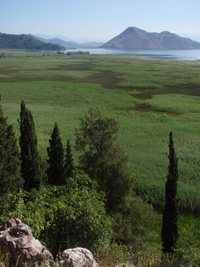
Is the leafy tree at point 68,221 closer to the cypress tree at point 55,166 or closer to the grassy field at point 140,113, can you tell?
Result: the cypress tree at point 55,166

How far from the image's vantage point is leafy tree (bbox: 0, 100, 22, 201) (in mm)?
20609

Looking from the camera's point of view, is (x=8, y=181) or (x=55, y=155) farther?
(x=55, y=155)

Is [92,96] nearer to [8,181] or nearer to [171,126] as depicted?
[171,126]

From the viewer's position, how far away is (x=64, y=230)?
55.9 ft

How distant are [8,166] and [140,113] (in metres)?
55.1

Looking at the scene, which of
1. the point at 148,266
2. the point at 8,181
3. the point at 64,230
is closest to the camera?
the point at 148,266

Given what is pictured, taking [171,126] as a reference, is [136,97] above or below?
above

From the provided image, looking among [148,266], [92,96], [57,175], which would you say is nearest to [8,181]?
[57,175]

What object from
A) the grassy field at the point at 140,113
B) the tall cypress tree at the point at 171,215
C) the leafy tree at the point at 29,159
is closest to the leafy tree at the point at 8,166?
the leafy tree at the point at 29,159

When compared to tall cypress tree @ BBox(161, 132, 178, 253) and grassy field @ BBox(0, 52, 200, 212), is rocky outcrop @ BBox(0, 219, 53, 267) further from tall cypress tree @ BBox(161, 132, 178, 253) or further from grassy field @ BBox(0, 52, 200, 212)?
grassy field @ BBox(0, 52, 200, 212)

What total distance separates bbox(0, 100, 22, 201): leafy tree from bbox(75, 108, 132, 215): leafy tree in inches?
334

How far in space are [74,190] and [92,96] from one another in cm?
7487

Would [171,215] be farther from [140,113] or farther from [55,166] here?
[140,113]

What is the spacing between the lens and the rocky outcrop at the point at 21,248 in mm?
11734
